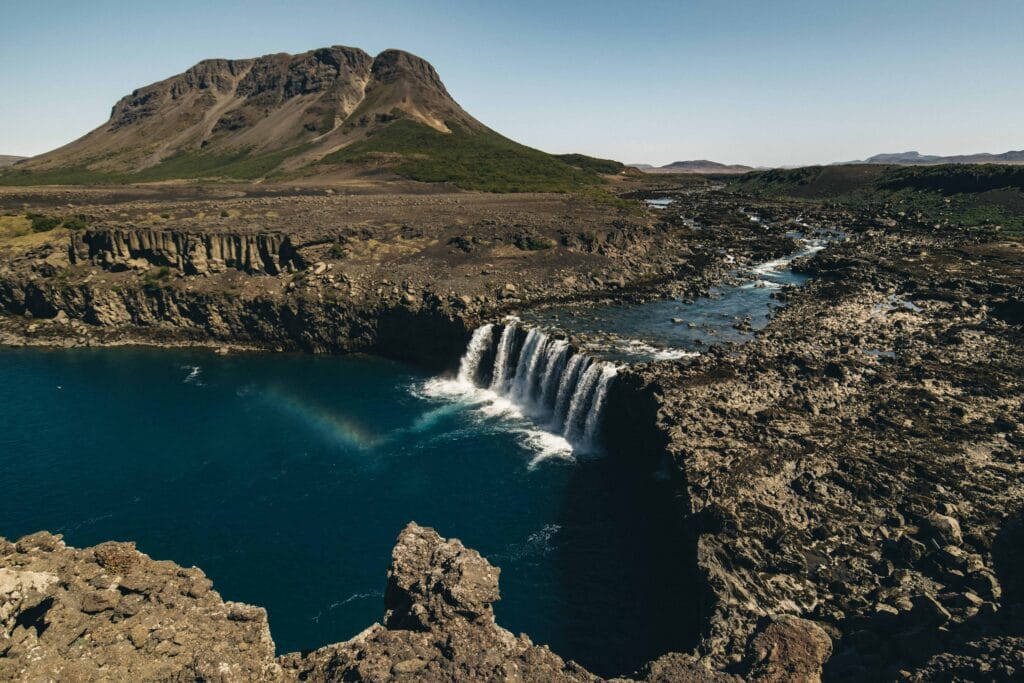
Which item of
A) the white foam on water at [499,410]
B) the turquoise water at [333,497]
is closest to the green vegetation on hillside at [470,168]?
the white foam on water at [499,410]

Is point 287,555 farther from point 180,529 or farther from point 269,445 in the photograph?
point 269,445

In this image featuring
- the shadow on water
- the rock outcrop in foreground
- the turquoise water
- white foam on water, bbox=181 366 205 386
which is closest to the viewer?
the rock outcrop in foreground

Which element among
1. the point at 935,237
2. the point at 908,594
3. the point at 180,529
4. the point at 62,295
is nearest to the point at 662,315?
the point at 908,594

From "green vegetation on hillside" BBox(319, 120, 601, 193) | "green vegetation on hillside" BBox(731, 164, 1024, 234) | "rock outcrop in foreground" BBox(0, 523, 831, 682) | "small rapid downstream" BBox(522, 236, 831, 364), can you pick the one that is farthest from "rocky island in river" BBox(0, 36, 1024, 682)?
"green vegetation on hillside" BBox(319, 120, 601, 193)

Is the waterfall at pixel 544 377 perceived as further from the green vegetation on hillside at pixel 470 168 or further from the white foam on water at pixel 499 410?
the green vegetation on hillside at pixel 470 168

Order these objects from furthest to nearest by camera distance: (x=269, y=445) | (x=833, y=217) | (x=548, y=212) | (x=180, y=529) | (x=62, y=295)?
(x=833, y=217) → (x=548, y=212) → (x=62, y=295) → (x=269, y=445) → (x=180, y=529)

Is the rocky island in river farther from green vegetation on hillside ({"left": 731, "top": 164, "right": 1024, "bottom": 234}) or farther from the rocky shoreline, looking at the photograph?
green vegetation on hillside ({"left": 731, "top": 164, "right": 1024, "bottom": 234})
